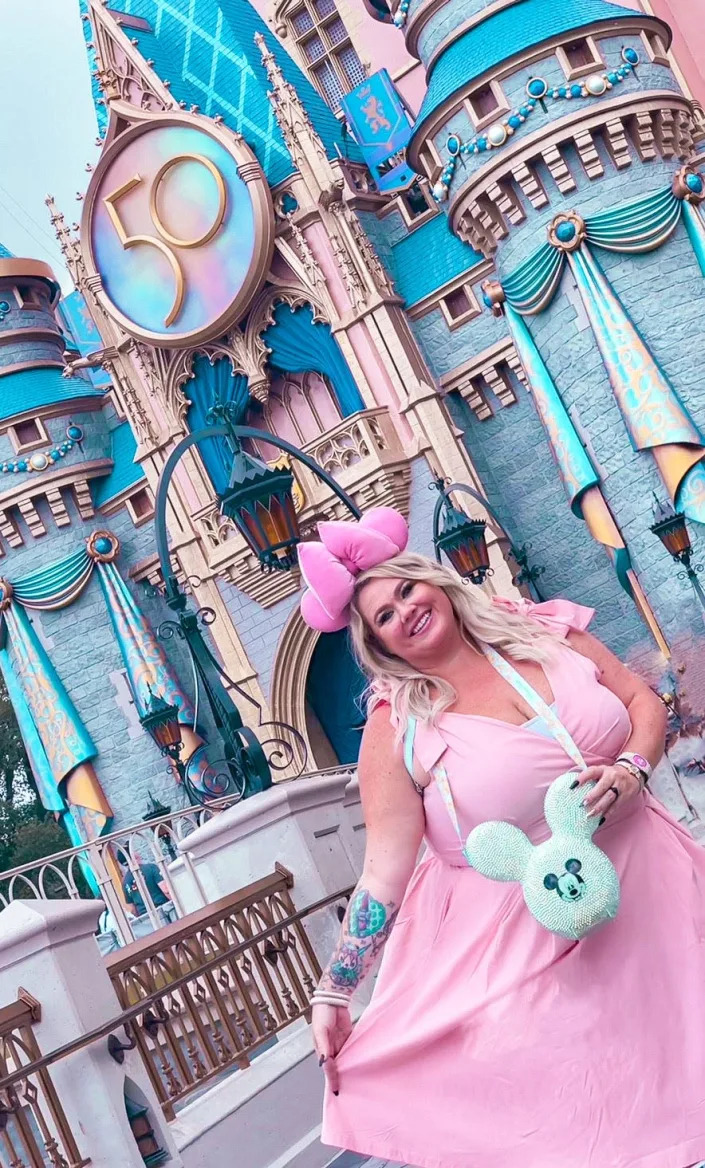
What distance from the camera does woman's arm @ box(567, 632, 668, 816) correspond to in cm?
221

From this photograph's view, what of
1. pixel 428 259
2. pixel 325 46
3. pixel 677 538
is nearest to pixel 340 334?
pixel 428 259

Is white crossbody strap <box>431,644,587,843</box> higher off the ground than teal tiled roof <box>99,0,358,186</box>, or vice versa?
teal tiled roof <box>99,0,358,186</box>

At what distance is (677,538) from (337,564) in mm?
8477

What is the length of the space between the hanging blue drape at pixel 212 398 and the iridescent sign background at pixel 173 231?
1.69ft

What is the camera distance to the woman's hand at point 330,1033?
2.34m

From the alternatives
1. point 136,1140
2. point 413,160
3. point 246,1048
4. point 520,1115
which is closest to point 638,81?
point 413,160

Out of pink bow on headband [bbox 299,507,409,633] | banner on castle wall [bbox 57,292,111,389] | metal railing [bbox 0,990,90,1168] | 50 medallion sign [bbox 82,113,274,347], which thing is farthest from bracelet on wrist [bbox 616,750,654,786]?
banner on castle wall [bbox 57,292,111,389]

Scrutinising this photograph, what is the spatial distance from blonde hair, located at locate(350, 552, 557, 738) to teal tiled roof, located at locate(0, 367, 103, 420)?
44.2 feet

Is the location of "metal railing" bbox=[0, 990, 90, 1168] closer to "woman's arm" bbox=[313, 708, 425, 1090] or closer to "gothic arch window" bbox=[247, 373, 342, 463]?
"woman's arm" bbox=[313, 708, 425, 1090]

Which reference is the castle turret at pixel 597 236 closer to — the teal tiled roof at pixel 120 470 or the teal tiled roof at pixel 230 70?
the teal tiled roof at pixel 230 70

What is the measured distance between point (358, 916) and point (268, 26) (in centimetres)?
1467

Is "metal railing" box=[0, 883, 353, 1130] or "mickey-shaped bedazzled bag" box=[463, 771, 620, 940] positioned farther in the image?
"metal railing" box=[0, 883, 353, 1130]

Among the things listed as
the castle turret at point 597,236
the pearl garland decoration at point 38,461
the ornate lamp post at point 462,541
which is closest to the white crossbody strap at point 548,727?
the ornate lamp post at point 462,541

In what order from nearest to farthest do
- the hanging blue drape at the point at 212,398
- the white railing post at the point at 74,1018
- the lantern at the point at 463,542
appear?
the white railing post at the point at 74,1018
the lantern at the point at 463,542
the hanging blue drape at the point at 212,398
